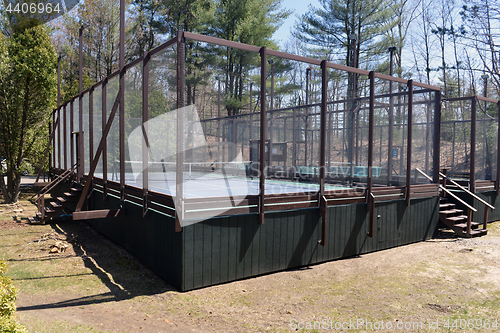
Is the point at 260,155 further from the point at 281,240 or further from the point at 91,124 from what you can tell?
the point at 91,124

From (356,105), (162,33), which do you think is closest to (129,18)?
(162,33)

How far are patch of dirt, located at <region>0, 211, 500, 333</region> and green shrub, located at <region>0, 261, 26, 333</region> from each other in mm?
1389

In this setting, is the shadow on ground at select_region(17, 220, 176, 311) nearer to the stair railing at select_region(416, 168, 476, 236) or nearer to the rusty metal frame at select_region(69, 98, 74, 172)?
the rusty metal frame at select_region(69, 98, 74, 172)

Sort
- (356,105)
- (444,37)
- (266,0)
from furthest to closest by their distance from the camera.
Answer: (444,37) → (266,0) → (356,105)

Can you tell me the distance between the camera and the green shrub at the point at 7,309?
2732 mm

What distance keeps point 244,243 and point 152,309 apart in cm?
185

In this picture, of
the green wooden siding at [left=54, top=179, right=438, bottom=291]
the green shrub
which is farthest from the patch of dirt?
the green shrub

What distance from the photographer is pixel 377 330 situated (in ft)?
14.4

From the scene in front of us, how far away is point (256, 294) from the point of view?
5.54 metres

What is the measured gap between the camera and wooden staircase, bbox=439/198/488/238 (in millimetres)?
9648

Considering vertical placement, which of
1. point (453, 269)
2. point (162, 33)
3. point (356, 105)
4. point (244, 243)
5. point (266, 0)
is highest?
point (266, 0)

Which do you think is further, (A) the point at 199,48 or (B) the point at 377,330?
(A) the point at 199,48

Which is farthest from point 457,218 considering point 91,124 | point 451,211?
point 91,124

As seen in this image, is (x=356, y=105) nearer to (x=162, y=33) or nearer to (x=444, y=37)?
(x=162, y=33)
